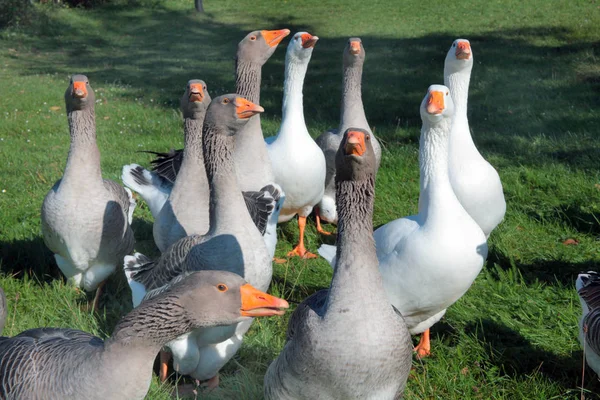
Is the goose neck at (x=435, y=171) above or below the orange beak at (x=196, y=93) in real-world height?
below

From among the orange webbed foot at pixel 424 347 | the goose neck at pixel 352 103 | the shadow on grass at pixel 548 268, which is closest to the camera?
the orange webbed foot at pixel 424 347

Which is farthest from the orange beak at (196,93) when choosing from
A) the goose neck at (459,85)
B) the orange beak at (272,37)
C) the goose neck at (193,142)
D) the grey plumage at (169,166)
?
the goose neck at (459,85)

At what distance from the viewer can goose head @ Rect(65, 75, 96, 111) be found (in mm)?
5273

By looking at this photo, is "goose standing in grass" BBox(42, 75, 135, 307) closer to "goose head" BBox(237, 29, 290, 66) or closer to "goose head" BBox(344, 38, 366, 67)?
"goose head" BBox(237, 29, 290, 66)

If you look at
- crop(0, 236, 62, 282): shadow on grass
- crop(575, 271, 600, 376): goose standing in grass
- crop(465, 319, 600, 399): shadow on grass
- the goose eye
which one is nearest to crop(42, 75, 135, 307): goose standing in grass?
crop(0, 236, 62, 282): shadow on grass

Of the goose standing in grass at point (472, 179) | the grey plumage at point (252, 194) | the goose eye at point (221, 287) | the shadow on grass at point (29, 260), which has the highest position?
Result: the goose eye at point (221, 287)

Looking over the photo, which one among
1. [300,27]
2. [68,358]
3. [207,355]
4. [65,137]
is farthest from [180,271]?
[300,27]

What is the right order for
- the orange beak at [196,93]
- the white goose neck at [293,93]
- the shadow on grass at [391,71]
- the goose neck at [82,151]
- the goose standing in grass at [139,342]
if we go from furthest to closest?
1. the shadow on grass at [391,71]
2. the white goose neck at [293,93]
3. the orange beak at [196,93]
4. the goose neck at [82,151]
5. the goose standing in grass at [139,342]

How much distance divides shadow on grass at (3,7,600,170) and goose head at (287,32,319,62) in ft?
9.84

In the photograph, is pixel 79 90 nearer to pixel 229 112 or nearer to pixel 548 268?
pixel 229 112

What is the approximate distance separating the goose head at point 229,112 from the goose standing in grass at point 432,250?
1220 mm

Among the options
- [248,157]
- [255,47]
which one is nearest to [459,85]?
[255,47]

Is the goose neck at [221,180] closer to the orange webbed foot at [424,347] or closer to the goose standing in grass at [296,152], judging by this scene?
the orange webbed foot at [424,347]

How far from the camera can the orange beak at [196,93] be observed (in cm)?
535
